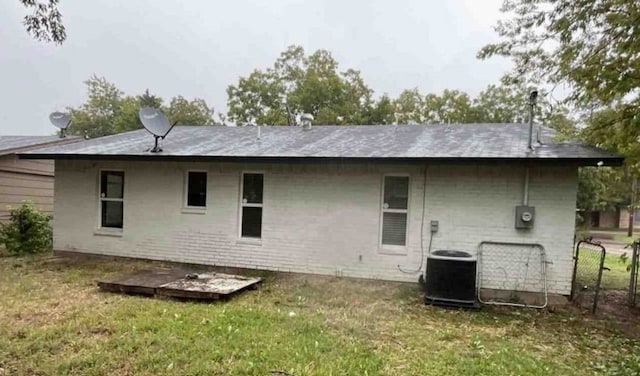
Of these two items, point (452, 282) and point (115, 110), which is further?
point (115, 110)

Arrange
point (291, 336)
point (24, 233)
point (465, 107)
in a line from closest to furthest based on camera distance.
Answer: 1. point (291, 336)
2. point (24, 233)
3. point (465, 107)

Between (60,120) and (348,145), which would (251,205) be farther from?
(60,120)

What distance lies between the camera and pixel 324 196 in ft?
24.9

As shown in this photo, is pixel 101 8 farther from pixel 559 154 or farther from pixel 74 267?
pixel 559 154

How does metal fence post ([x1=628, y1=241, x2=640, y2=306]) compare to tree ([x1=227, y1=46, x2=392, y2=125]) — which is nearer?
metal fence post ([x1=628, y1=241, x2=640, y2=306])

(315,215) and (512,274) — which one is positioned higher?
(315,215)

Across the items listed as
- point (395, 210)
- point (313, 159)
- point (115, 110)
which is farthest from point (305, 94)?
point (395, 210)

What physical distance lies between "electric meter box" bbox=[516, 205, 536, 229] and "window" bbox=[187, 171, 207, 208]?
5.47 metres

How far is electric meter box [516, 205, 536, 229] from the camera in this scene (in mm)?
6445

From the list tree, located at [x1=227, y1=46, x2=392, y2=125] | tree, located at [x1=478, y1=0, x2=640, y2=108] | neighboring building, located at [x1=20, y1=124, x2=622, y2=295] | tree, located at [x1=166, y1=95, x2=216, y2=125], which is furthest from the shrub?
tree, located at [x1=166, y1=95, x2=216, y2=125]

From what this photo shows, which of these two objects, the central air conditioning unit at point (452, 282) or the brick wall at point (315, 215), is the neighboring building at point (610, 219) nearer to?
the brick wall at point (315, 215)

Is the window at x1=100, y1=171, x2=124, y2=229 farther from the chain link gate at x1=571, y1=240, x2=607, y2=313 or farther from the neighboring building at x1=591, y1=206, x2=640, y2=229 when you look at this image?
the neighboring building at x1=591, y1=206, x2=640, y2=229

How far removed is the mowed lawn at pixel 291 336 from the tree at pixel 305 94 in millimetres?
20809

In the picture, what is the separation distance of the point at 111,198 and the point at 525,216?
7.78 metres
